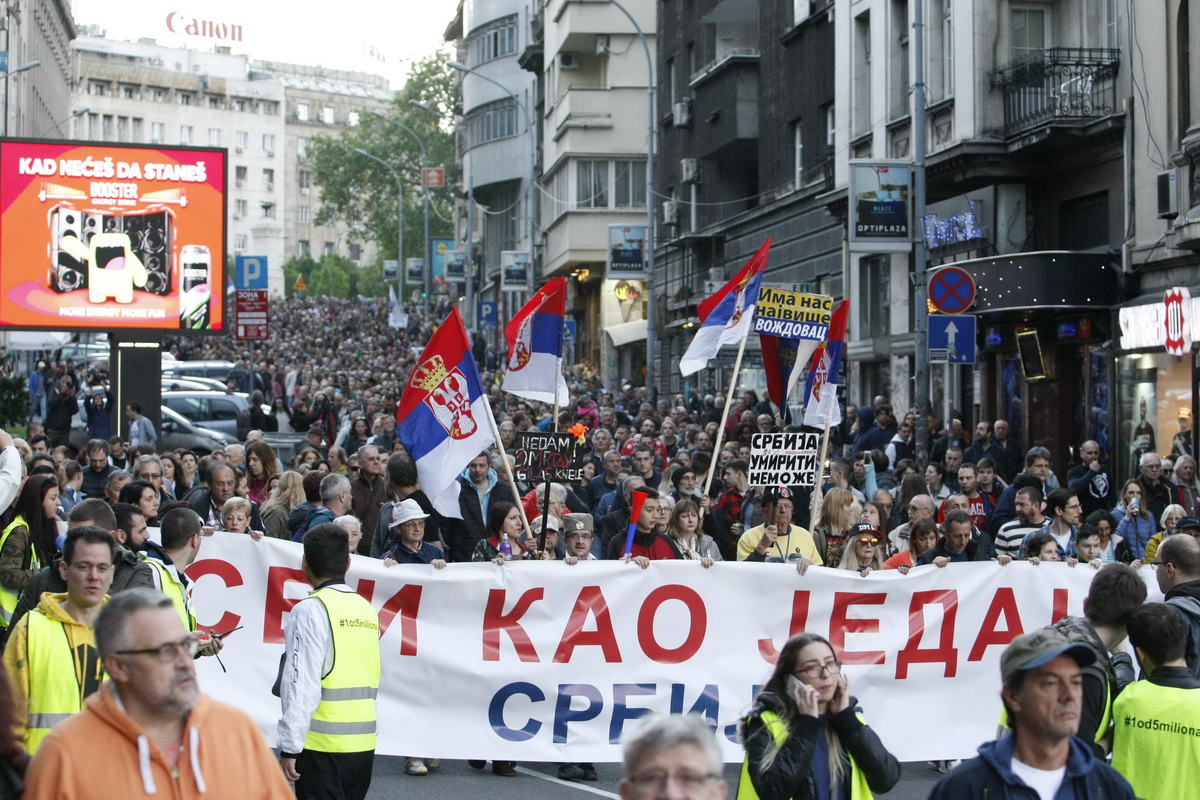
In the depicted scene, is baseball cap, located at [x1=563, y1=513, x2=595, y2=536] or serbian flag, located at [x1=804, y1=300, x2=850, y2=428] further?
serbian flag, located at [x1=804, y1=300, x2=850, y2=428]

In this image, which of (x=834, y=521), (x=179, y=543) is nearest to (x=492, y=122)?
(x=834, y=521)

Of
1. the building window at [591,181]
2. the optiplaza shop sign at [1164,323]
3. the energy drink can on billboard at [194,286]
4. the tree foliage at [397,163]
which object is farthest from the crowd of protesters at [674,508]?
the tree foliage at [397,163]

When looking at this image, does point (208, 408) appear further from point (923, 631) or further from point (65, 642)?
point (65, 642)

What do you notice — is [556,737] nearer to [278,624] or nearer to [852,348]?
[278,624]

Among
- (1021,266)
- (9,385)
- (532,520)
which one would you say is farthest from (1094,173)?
(9,385)

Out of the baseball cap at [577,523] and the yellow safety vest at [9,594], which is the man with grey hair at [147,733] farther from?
the baseball cap at [577,523]

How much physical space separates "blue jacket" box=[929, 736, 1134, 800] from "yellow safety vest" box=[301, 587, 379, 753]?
2711 millimetres

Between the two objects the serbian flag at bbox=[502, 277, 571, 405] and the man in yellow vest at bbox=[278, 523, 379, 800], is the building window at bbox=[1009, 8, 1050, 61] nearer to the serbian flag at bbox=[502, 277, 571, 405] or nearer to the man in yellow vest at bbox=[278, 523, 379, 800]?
the serbian flag at bbox=[502, 277, 571, 405]

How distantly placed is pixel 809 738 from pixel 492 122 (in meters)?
63.2

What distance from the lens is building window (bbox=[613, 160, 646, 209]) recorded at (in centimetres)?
4894

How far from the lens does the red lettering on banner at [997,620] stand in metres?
9.37

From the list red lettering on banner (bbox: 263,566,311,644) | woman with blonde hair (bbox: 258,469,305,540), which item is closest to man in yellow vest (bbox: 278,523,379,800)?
red lettering on banner (bbox: 263,566,311,644)

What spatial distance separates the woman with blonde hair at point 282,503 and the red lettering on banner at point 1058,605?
510cm

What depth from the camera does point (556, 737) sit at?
9219 millimetres
